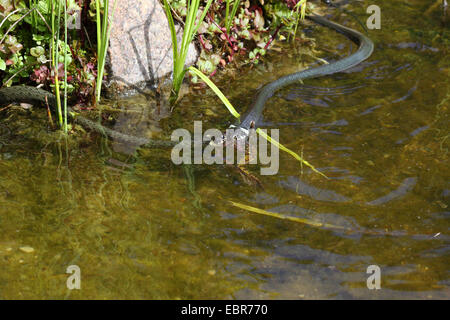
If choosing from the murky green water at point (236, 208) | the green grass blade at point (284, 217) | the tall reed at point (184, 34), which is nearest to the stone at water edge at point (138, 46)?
the murky green water at point (236, 208)

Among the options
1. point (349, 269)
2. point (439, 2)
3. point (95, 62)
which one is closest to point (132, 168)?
point (95, 62)

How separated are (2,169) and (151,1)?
256 cm

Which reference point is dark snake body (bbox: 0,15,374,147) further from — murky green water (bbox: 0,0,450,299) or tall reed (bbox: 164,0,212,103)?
tall reed (bbox: 164,0,212,103)

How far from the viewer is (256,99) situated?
5145 mm

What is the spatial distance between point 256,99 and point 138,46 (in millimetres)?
1406

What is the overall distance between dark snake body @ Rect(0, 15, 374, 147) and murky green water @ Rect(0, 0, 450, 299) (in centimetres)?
14

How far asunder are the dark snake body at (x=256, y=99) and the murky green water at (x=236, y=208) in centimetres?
14

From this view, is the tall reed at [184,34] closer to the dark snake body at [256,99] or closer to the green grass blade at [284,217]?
the dark snake body at [256,99]

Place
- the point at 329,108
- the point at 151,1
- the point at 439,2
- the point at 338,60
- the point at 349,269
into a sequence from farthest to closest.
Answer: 1. the point at 439,2
2. the point at 338,60
3. the point at 151,1
4. the point at 329,108
5. the point at 349,269

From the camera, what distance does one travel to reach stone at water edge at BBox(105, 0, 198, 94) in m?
5.21

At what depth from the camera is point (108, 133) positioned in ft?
15.0

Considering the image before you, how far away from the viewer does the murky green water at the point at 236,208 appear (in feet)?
9.95

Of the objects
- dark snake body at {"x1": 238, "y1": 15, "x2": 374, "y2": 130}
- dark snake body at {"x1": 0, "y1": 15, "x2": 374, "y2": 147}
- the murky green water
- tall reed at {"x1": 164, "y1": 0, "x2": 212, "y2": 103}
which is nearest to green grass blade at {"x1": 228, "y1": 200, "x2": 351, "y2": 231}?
the murky green water

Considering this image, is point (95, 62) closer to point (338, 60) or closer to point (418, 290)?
point (338, 60)
